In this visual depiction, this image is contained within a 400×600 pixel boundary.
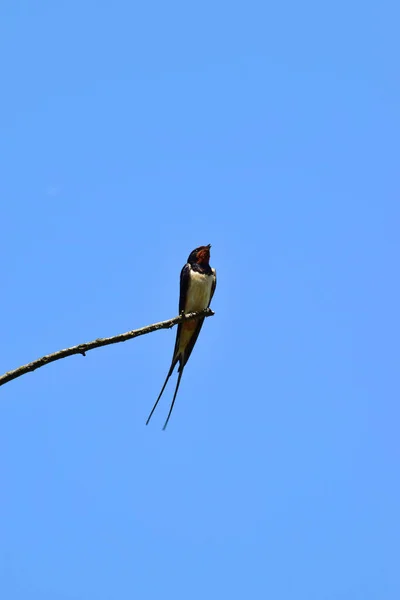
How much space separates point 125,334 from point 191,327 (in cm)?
369

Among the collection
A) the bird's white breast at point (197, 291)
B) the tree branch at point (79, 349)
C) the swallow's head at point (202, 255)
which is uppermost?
the swallow's head at point (202, 255)

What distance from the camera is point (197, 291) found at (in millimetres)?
6938

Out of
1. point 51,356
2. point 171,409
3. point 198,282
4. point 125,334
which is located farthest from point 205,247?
point 51,356

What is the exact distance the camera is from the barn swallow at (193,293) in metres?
6.69

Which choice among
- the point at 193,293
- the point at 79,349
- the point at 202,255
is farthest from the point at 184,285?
the point at 79,349

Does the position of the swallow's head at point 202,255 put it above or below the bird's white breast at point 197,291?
Answer: above

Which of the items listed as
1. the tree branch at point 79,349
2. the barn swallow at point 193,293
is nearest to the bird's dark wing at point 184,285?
the barn swallow at point 193,293

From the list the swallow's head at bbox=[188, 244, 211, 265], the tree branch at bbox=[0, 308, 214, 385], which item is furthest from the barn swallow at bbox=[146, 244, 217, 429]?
the tree branch at bbox=[0, 308, 214, 385]

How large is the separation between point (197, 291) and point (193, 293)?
0.04m

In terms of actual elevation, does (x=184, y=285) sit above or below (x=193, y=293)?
above

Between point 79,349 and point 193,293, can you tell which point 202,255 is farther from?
point 79,349

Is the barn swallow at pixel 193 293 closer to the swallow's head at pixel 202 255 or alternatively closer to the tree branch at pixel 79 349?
the swallow's head at pixel 202 255

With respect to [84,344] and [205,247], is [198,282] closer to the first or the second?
[205,247]

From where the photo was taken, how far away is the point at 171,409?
534 cm
